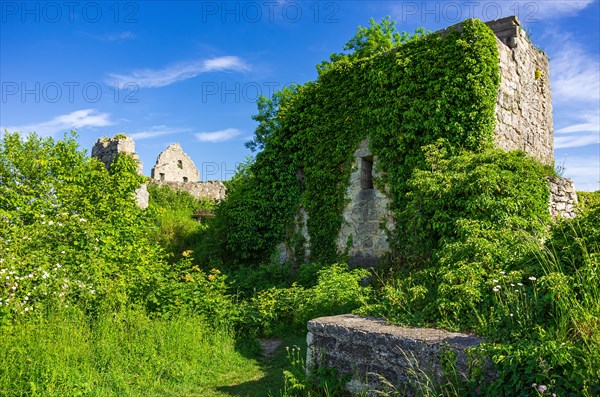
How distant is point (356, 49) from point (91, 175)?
14038 mm

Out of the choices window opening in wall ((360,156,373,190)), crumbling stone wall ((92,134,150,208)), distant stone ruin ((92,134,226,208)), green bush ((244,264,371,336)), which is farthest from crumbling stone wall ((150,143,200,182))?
green bush ((244,264,371,336))

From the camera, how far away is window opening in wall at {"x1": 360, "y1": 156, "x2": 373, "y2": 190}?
10.4 meters

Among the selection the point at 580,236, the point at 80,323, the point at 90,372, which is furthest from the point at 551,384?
the point at 80,323

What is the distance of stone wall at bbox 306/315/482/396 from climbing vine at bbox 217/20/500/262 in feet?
15.4

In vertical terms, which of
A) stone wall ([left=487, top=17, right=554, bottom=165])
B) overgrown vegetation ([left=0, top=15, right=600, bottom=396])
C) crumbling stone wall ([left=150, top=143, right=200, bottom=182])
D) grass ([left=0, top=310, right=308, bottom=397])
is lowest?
grass ([left=0, top=310, right=308, bottom=397])

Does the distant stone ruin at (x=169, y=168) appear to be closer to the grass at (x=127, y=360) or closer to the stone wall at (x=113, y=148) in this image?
the stone wall at (x=113, y=148)

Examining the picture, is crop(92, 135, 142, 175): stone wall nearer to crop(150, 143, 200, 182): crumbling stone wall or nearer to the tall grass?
the tall grass

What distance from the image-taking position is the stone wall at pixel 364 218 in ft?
32.4

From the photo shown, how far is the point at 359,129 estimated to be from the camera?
10.5 metres

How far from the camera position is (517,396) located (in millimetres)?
3391

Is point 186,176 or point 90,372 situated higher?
point 186,176

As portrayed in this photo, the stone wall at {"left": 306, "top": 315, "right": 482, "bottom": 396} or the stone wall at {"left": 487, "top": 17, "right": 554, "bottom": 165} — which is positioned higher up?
the stone wall at {"left": 487, "top": 17, "right": 554, "bottom": 165}

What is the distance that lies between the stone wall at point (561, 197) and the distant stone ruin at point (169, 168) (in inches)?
405

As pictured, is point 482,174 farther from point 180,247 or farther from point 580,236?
point 180,247
